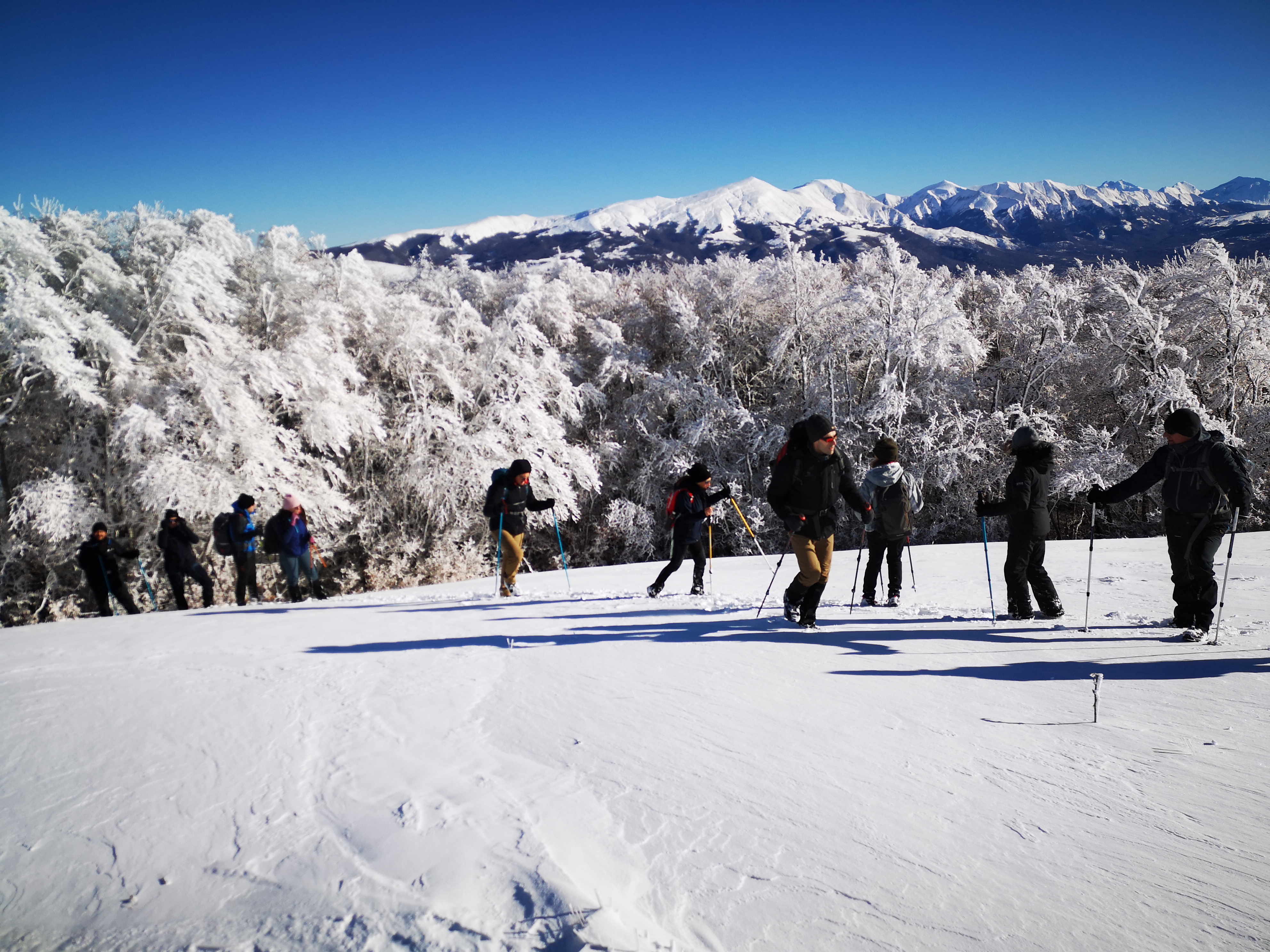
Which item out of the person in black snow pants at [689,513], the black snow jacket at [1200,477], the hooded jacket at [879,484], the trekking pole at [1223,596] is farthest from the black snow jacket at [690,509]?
the trekking pole at [1223,596]

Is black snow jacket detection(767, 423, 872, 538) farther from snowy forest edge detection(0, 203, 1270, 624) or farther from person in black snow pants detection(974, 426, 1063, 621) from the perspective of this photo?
snowy forest edge detection(0, 203, 1270, 624)

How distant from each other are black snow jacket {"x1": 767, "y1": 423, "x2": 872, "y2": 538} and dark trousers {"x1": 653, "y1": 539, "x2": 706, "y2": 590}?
207 cm

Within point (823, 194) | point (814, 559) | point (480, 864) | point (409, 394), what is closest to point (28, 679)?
point (480, 864)

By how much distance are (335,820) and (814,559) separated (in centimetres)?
415

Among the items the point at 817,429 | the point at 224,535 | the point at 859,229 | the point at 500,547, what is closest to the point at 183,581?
the point at 224,535

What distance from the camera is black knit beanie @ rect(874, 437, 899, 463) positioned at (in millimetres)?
6684

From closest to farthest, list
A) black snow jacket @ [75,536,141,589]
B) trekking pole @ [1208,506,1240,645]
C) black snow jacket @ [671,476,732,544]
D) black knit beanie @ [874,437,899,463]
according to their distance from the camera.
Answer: trekking pole @ [1208,506,1240,645]
black knit beanie @ [874,437,899,463]
black snow jacket @ [671,476,732,544]
black snow jacket @ [75,536,141,589]

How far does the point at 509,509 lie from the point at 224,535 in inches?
190

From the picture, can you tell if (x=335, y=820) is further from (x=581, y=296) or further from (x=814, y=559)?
(x=581, y=296)

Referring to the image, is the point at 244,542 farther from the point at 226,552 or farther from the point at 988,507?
the point at 988,507

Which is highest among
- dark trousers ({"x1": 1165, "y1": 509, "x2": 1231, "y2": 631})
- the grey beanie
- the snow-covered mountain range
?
the snow-covered mountain range

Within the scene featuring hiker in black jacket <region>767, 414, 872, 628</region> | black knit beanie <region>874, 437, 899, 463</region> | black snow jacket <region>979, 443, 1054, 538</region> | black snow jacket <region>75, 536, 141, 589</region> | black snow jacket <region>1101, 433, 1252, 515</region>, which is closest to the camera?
black snow jacket <region>1101, 433, 1252, 515</region>

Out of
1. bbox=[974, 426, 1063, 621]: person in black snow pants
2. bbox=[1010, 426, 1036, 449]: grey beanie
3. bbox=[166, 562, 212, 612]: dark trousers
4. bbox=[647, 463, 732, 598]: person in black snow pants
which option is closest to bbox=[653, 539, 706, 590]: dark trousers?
bbox=[647, 463, 732, 598]: person in black snow pants

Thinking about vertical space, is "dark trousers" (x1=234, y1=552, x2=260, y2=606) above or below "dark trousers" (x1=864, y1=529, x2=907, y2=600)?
below
